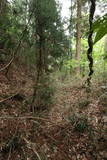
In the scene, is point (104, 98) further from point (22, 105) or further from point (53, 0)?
point (53, 0)

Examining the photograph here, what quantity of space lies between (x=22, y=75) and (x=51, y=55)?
6.51 feet

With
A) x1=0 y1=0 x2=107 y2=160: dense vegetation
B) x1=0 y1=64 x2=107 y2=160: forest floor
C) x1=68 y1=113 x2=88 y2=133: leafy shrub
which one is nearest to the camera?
x1=0 y1=64 x2=107 y2=160: forest floor

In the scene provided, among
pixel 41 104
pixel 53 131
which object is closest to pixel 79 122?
pixel 53 131

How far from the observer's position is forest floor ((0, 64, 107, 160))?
12.6ft

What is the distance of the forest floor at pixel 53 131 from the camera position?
12.6 feet

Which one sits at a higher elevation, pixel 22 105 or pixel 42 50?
pixel 42 50

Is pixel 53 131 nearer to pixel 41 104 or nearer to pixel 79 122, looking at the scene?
pixel 79 122

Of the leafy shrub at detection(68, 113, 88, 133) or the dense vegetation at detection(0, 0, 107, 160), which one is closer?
the dense vegetation at detection(0, 0, 107, 160)

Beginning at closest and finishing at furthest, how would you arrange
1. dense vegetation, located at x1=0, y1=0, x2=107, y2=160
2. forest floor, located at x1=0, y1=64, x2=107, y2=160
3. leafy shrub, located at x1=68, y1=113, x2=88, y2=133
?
forest floor, located at x1=0, y1=64, x2=107, y2=160 < dense vegetation, located at x1=0, y1=0, x2=107, y2=160 < leafy shrub, located at x1=68, y1=113, x2=88, y2=133

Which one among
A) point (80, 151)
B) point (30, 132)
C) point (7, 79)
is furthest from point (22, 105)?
point (80, 151)

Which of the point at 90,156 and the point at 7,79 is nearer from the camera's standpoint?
the point at 90,156

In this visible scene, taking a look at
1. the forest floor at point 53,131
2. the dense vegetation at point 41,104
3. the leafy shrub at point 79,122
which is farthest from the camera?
the leafy shrub at point 79,122

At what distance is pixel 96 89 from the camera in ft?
23.6

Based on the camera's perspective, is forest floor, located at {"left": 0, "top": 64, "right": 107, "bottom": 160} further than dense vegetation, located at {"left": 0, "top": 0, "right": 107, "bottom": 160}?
No
